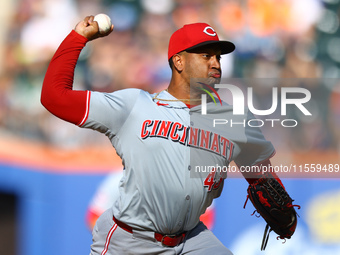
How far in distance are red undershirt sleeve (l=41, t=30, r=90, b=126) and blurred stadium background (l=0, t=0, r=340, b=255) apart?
8.20ft

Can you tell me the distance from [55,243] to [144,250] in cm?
248

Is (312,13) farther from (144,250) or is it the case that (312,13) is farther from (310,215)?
(144,250)

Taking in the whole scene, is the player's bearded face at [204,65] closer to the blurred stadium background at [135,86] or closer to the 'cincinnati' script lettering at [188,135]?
the 'cincinnati' script lettering at [188,135]

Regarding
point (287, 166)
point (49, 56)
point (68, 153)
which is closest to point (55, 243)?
point (68, 153)

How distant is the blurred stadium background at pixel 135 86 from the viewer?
199 inches

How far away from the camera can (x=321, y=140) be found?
522 cm

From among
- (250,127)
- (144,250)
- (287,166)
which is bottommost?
(287,166)

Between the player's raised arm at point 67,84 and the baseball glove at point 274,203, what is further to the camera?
the baseball glove at point 274,203

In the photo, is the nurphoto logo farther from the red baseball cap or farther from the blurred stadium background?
the red baseball cap

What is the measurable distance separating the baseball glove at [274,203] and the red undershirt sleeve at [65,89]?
112 centimetres

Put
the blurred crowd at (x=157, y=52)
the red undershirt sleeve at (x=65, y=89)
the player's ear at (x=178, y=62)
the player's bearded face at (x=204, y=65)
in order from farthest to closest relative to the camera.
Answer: the blurred crowd at (x=157, y=52) < the player's ear at (x=178, y=62) < the player's bearded face at (x=204, y=65) < the red undershirt sleeve at (x=65, y=89)

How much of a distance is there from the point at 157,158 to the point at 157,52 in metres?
2.74

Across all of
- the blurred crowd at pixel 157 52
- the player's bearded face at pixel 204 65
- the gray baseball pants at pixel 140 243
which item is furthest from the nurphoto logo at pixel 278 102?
the gray baseball pants at pixel 140 243

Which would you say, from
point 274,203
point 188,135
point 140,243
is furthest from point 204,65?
point 140,243
